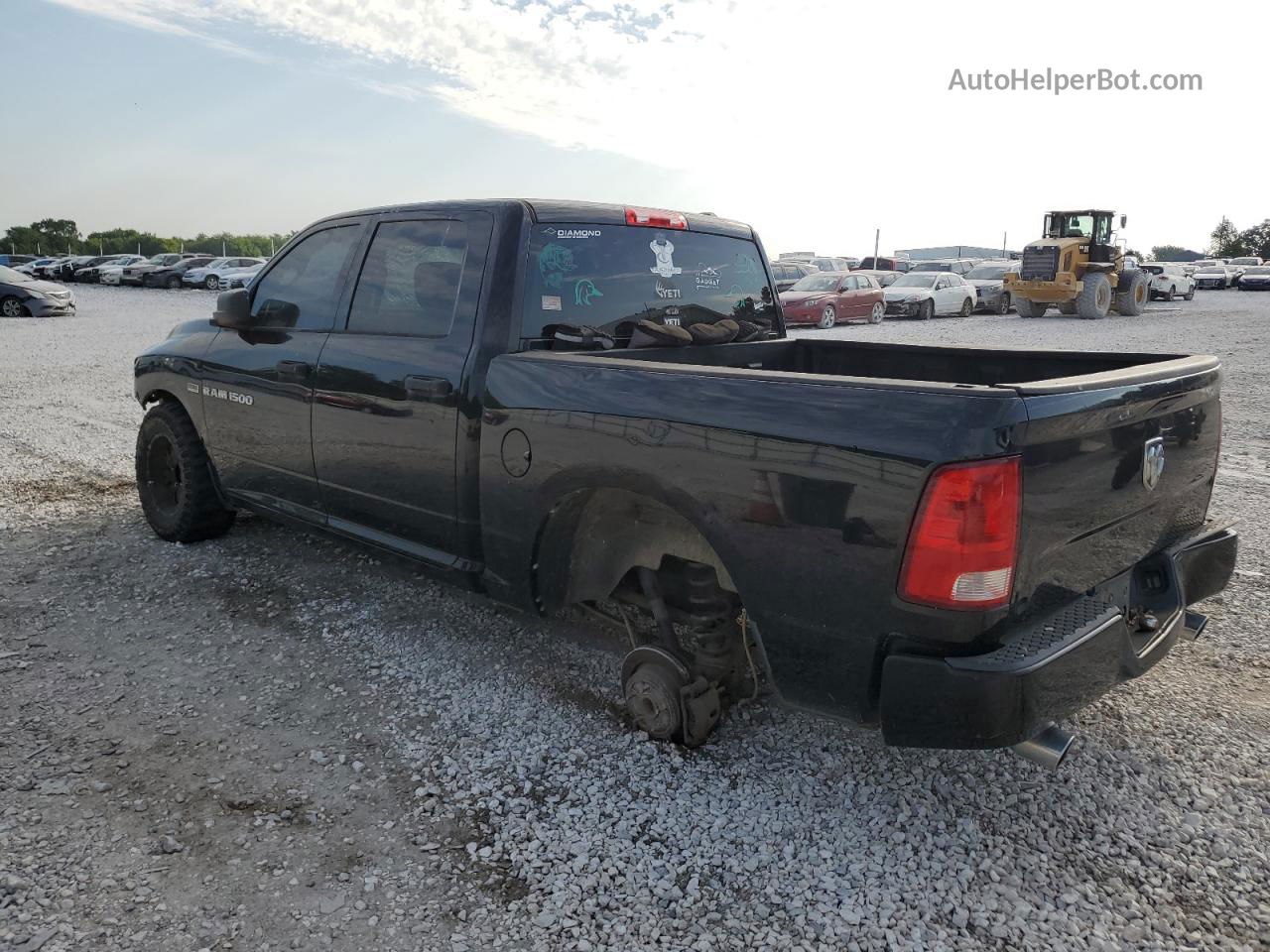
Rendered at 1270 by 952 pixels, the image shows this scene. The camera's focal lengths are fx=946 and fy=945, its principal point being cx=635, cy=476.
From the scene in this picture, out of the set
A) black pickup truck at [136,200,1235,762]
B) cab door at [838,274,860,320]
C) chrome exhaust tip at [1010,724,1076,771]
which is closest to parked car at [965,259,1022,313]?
cab door at [838,274,860,320]

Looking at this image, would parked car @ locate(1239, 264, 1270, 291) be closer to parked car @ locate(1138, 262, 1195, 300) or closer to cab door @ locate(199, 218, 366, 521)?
parked car @ locate(1138, 262, 1195, 300)

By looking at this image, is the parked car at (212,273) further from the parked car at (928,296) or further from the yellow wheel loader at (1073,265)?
the yellow wheel loader at (1073,265)

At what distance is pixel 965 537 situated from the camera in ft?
7.82

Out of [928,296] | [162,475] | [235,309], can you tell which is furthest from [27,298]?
[928,296]

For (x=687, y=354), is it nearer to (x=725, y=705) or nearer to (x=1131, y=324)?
(x=725, y=705)

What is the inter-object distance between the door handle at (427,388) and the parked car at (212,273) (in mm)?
37389

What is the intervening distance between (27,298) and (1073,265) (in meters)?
26.3

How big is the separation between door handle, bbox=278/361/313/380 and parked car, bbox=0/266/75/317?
924 inches

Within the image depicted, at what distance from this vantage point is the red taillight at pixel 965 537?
236 cm

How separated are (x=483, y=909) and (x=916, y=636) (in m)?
1.38

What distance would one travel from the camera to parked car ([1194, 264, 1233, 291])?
50406 millimetres

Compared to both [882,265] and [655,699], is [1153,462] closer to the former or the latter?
[655,699]

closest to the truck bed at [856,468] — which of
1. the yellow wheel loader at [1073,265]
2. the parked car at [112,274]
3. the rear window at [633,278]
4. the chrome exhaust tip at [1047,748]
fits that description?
the chrome exhaust tip at [1047,748]

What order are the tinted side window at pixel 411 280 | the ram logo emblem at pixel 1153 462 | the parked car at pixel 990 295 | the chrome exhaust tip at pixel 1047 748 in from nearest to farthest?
the chrome exhaust tip at pixel 1047 748, the ram logo emblem at pixel 1153 462, the tinted side window at pixel 411 280, the parked car at pixel 990 295
